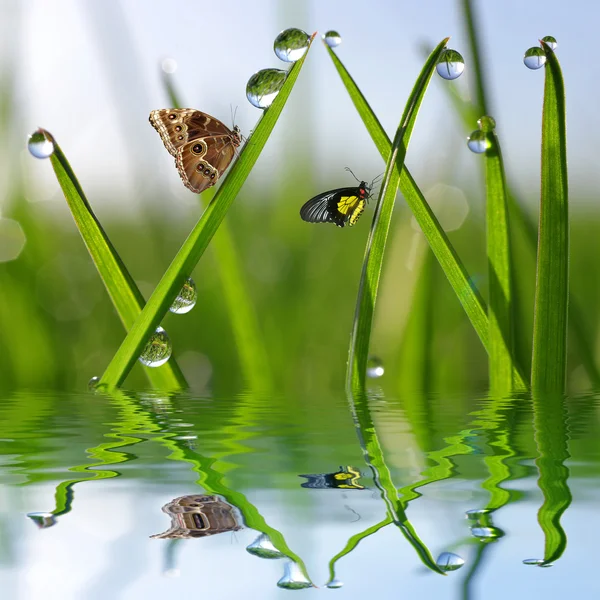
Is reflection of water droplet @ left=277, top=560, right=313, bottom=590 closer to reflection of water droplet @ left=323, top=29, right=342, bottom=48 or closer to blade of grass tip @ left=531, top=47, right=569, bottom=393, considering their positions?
blade of grass tip @ left=531, top=47, right=569, bottom=393

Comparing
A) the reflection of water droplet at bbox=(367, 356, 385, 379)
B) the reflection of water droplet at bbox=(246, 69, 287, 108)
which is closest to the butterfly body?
the reflection of water droplet at bbox=(367, 356, 385, 379)

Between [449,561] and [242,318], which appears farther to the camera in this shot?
[242,318]

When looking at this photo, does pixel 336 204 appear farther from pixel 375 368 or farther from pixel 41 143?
pixel 41 143

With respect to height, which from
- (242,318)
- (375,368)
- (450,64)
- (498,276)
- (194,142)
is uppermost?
(450,64)

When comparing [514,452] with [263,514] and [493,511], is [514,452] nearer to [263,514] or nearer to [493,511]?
[493,511]

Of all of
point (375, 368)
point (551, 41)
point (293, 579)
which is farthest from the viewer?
point (375, 368)

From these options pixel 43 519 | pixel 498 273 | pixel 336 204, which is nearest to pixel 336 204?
pixel 336 204
